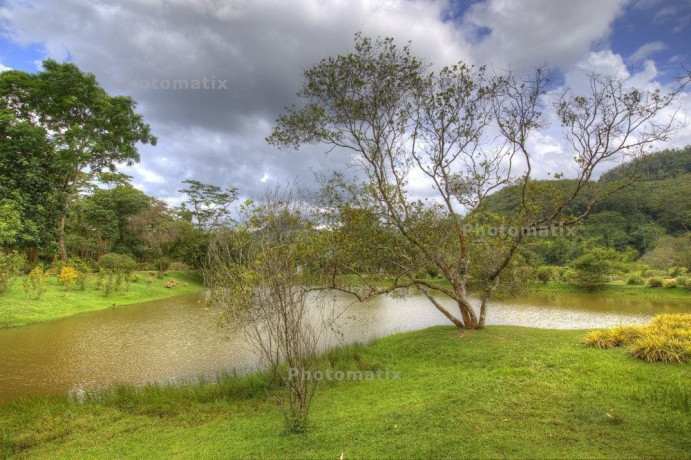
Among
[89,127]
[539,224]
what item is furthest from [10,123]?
[539,224]

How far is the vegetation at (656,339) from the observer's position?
5.98 meters

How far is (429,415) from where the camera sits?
486 cm

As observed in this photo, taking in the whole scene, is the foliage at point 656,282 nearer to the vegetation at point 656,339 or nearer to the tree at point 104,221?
the vegetation at point 656,339

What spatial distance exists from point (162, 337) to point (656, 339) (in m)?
13.8

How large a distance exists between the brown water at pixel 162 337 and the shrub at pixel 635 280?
4.72 metres

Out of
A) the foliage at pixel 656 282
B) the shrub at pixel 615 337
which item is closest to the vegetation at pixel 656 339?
the shrub at pixel 615 337

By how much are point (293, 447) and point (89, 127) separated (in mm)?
24649

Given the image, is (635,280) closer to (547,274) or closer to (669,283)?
(669,283)

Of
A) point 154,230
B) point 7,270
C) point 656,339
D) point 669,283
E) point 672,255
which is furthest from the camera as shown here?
point 154,230

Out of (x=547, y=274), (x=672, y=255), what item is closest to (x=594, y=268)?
(x=547, y=274)

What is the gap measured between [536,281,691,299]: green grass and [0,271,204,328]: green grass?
24.3 metres

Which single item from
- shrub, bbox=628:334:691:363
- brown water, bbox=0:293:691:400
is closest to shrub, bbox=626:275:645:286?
Result: brown water, bbox=0:293:691:400

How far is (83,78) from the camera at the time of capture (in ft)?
67.7

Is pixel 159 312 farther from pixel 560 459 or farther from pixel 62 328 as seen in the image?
pixel 560 459
